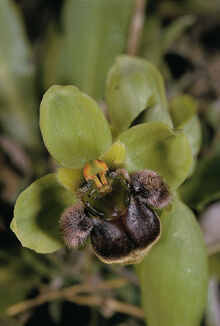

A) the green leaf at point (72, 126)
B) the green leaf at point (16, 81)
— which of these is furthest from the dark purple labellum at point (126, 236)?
the green leaf at point (16, 81)

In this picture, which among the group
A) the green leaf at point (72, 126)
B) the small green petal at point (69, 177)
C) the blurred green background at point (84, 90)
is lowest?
the blurred green background at point (84, 90)

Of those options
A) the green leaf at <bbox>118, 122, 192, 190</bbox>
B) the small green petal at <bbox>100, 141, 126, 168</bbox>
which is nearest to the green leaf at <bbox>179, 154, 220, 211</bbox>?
the green leaf at <bbox>118, 122, 192, 190</bbox>

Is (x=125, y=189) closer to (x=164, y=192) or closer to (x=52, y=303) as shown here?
(x=164, y=192)

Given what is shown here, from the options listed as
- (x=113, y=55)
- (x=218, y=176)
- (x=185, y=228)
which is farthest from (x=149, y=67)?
(x=113, y=55)

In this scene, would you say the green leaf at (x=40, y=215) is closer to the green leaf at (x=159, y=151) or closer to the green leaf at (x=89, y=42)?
the green leaf at (x=159, y=151)

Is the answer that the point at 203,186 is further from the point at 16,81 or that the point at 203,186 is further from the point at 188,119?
the point at 16,81

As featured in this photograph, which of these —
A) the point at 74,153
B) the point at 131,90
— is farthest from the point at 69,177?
the point at 131,90
